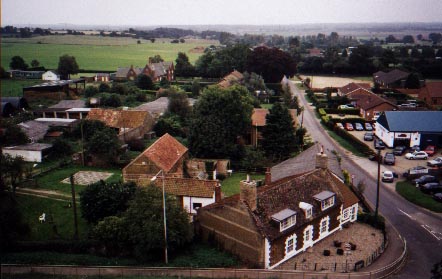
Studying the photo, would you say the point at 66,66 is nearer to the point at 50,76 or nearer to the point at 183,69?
the point at 50,76

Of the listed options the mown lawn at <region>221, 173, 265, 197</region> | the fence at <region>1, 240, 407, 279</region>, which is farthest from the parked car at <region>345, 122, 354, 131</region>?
the fence at <region>1, 240, 407, 279</region>

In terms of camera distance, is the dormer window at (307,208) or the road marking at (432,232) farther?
the road marking at (432,232)

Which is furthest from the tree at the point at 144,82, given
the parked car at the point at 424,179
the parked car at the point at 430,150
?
the parked car at the point at 424,179

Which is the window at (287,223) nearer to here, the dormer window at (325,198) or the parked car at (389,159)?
the dormer window at (325,198)

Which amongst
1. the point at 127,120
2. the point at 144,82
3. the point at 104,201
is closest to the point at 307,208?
the point at 104,201

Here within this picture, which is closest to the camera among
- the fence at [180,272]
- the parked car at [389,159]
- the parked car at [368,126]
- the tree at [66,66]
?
the fence at [180,272]

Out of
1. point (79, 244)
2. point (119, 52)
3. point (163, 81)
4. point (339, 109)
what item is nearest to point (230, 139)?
point (79, 244)

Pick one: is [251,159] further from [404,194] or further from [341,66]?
[341,66]
